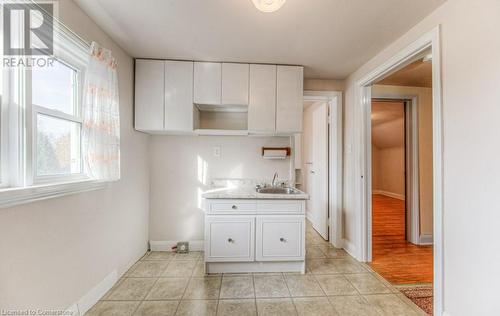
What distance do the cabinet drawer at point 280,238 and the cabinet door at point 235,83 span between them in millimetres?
1364

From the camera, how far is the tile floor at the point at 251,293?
175 centimetres

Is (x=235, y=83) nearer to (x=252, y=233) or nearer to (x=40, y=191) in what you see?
(x=252, y=233)

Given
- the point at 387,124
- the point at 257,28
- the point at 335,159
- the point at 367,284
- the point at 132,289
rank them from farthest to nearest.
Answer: the point at 387,124 < the point at 335,159 < the point at 367,284 < the point at 132,289 < the point at 257,28

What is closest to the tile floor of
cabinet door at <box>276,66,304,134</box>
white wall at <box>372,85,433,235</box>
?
white wall at <box>372,85,433,235</box>

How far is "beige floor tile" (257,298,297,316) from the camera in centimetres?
172

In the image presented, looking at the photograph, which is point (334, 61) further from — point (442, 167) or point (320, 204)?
point (320, 204)

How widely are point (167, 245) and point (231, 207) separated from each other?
124cm

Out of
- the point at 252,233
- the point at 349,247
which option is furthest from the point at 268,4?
the point at 349,247

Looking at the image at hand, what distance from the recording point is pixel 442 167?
5.24 feet

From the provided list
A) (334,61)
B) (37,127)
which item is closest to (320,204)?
(334,61)

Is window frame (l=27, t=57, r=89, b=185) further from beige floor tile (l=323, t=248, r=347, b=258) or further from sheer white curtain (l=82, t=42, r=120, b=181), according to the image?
beige floor tile (l=323, t=248, r=347, b=258)

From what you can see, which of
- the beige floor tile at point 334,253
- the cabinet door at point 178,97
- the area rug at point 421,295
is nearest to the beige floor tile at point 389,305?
the area rug at point 421,295

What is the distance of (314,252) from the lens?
2.84m

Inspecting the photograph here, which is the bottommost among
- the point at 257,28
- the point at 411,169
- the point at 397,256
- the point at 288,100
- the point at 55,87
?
the point at 397,256
